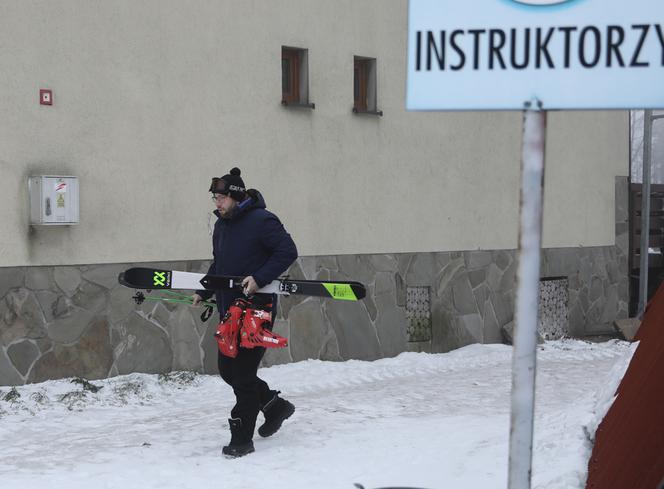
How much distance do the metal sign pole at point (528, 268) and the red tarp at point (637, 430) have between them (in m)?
0.78

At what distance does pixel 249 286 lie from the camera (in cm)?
665

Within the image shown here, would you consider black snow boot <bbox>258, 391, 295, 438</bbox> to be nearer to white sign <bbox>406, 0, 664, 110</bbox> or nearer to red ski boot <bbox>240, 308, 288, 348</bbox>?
red ski boot <bbox>240, 308, 288, 348</bbox>

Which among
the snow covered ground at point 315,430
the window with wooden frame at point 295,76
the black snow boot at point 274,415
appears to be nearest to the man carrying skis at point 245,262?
the black snow boot at point 274,415

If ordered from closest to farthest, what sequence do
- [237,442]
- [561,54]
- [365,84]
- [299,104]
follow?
[561,54]
[237,442]
[299,104]
[365,84]

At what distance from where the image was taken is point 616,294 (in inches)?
634

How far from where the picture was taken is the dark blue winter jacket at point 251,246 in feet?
22.5

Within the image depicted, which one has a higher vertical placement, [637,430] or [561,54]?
[561,54]

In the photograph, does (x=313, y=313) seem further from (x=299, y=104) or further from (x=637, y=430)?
(x=637, y=430)

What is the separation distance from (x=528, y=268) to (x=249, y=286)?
3688 mm

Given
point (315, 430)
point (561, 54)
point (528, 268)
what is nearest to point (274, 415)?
point (315, 430)

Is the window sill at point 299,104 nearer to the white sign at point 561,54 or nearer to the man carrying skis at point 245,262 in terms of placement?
the man carrying skis at point 245,262

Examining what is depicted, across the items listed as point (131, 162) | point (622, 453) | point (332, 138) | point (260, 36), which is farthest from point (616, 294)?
point (622, 453)

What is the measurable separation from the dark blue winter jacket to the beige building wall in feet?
9.96

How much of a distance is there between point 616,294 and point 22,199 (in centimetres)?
1000
